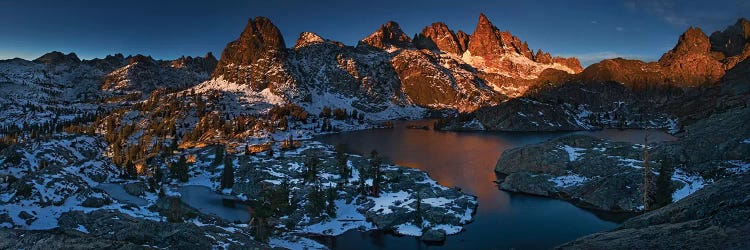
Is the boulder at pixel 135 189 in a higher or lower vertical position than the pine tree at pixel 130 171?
lower

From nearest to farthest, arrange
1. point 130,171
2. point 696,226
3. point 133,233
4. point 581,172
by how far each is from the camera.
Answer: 1. point 696,226
2. point 133,233
3. point 581,172
4. point 130,171

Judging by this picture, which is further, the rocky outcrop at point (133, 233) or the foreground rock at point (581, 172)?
the foreground rock at point (581, 172)

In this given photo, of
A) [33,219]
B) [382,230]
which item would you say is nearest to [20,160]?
[33,219]

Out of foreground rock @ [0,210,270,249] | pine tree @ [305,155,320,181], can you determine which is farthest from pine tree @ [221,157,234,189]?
foreground rock @ [0,210,270,249]

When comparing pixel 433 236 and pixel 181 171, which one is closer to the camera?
pixel 433 236

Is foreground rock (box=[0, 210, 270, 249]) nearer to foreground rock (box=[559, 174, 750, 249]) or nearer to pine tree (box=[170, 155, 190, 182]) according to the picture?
foreground rock (box=[559, 174, 750, 249])

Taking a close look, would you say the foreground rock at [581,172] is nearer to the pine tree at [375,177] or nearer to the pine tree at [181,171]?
the pine tree at [375,177]

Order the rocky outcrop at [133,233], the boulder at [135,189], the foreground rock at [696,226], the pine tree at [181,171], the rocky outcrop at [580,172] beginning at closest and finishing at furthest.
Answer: the foreground rock at [696,226] → the rocky outcrop at [133,233] → the rocky outcrop at [580,172] → the boulder at [135,189] → the pine tree at [181,171]

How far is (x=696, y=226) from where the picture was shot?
19.3 metres

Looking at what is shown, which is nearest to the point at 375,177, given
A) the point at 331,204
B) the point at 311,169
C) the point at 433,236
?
the point at 331,204

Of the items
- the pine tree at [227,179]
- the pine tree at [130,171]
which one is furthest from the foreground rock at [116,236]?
the pine tree at [130,171]

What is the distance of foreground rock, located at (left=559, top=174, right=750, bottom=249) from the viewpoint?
17559 millimetres

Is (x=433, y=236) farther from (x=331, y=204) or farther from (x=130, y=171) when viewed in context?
(x=130, y=171)

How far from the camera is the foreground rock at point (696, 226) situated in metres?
17.6
